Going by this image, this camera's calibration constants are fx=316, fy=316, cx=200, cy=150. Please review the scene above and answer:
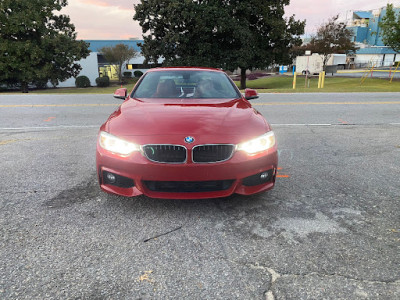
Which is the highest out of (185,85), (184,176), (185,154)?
(185,85)

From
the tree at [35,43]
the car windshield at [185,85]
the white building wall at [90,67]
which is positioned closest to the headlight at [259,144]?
the car windshield at [185,85]

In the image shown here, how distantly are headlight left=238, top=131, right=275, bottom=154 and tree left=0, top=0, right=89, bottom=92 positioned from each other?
34308mm

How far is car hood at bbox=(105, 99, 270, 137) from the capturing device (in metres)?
3.07

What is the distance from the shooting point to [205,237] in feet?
8.93

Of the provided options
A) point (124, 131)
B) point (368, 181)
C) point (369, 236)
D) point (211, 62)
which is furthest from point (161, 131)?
point (211, 62)

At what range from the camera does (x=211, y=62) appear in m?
26.6

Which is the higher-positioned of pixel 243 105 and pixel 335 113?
pixel 243 105

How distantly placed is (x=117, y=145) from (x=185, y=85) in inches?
71.4

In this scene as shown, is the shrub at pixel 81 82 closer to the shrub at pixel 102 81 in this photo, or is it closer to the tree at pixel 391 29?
the shrub at pixel 102 81

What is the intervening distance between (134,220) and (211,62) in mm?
24956

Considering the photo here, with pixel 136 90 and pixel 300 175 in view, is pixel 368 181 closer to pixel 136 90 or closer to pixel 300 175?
pixel 300 175

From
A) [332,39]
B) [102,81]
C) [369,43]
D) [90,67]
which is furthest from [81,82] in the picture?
[369,43]

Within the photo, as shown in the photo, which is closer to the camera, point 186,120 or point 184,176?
point 184,176

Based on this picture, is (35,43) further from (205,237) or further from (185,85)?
(205,237)
